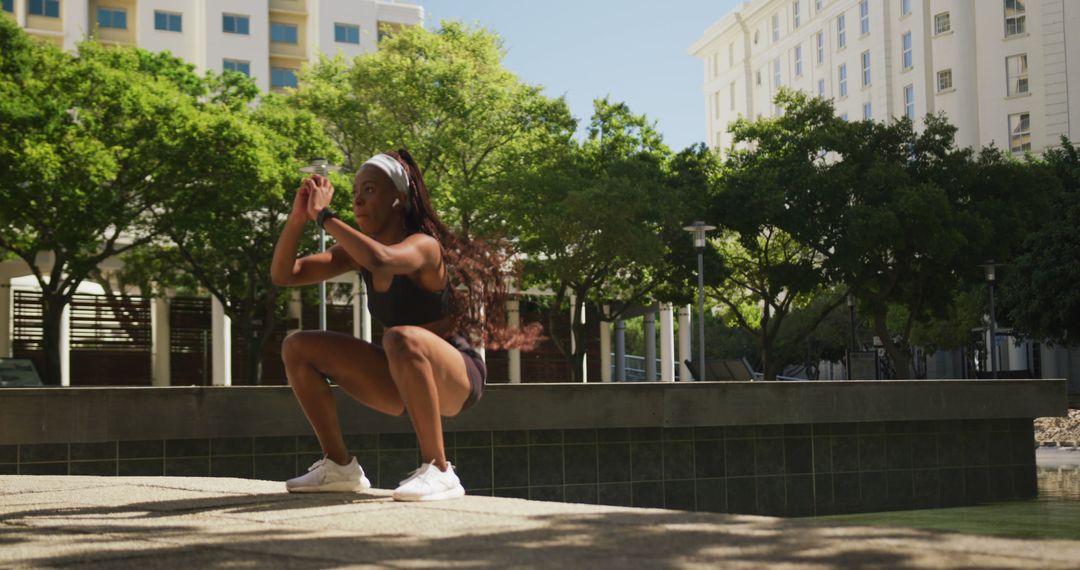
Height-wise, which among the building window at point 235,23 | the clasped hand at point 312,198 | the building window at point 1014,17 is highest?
the building window at point 235,23

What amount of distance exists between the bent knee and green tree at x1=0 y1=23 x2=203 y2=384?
20.7 metres

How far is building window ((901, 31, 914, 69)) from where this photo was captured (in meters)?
64.2

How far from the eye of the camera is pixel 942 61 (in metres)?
61.0

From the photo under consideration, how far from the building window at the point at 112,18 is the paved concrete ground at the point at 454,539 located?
61.0 meters

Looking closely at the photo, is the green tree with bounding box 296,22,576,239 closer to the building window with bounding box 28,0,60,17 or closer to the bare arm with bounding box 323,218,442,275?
the bare arm with bounding box 323,218,442,275

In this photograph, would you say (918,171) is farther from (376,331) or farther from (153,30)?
(153,30)

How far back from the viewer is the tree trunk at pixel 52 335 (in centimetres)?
2558

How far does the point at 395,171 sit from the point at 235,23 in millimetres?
63453

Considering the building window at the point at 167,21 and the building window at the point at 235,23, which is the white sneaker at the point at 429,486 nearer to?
the building window at the point at 167,21

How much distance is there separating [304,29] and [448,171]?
38392 millimetres

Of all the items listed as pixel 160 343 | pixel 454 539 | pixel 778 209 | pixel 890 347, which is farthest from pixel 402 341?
pixel 160 343

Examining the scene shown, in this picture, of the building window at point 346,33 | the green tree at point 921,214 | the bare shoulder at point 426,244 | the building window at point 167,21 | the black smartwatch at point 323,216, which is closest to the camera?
the black smartwatch at point 323,216

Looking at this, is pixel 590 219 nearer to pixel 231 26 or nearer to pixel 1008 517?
pixel 1008 517

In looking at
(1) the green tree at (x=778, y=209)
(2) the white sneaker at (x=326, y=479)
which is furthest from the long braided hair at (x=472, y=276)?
(1) the green tree at (x=778, y=209)
